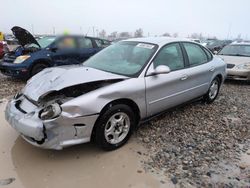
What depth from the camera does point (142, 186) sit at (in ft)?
8.57

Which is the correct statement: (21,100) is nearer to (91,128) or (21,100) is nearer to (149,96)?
(91,128)

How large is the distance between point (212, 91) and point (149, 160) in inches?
117

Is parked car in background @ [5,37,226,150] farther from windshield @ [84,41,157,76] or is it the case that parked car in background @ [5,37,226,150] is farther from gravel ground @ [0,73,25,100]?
gravel ground @ [0,73,25,100]

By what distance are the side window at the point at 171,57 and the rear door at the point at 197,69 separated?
0.20 meters

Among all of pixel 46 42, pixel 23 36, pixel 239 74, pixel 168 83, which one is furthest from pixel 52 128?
pixel 239 74

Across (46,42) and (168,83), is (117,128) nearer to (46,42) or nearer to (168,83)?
(168,83)

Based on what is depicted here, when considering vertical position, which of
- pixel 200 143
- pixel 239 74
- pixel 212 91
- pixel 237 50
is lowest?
pixel 200 143

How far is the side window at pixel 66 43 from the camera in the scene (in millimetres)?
6822

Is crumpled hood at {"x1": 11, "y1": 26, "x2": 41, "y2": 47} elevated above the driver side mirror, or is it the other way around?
crumpled hood at {"x1": 11, "y1": 26, "x2": 41, "y2": 47}

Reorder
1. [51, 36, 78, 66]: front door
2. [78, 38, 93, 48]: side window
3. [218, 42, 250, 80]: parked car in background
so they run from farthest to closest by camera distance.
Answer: [218, 42, 250, 80]: parked car in background → [78, 38, 93, 48]: side window → [51, 36, 78, 66]: front door

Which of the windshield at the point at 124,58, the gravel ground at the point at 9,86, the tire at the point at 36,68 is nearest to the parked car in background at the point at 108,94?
the windshield at the point at 124,58

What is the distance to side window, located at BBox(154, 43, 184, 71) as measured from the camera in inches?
151

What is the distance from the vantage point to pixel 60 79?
10.5 feet

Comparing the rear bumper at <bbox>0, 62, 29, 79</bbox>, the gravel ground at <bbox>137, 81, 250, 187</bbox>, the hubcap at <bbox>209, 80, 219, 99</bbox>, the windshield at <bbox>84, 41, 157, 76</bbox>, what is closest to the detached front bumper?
the gravel ground at <bbox>137, 81, 250, 187</bbox>
